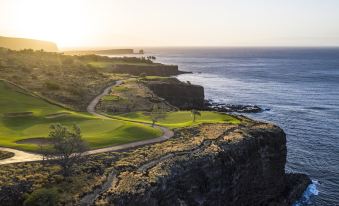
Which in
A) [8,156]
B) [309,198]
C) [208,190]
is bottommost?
[309,198]

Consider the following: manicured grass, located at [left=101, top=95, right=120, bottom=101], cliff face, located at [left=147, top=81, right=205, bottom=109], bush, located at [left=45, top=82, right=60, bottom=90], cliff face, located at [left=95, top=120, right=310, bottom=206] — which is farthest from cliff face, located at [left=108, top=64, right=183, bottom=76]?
cliff face, located at [left=95, top=120, right=310, bottom=206]

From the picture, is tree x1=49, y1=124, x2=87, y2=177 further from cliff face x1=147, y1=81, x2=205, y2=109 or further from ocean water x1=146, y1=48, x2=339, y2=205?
cliff face x1=147, y1=81, x2=205, y2=109

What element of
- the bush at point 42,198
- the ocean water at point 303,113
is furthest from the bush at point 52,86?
the bush at point 42,198

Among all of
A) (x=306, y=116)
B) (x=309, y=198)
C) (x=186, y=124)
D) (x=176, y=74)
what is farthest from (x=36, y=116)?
(x=176, y=74)

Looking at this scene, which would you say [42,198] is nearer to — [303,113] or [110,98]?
[110,98]

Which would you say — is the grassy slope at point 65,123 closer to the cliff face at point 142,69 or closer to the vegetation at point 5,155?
the vegetation at point 5,155

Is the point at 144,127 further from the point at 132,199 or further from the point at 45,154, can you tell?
the point at 132,199
